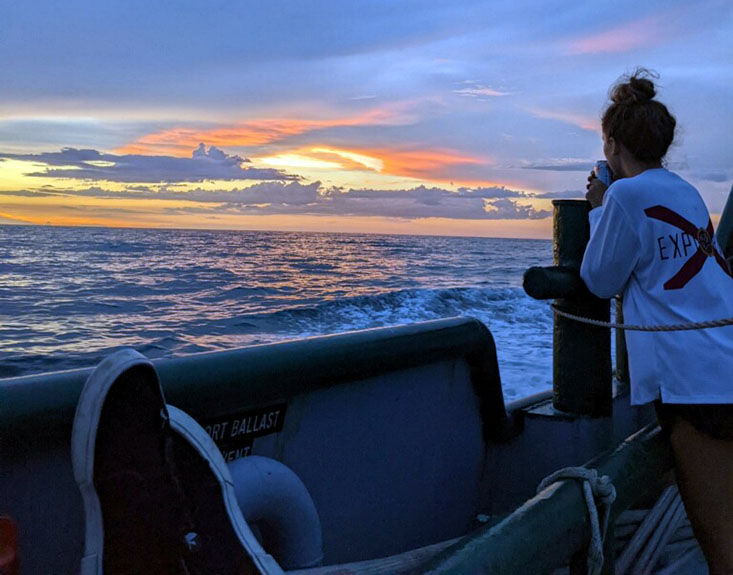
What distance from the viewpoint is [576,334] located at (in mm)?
2330

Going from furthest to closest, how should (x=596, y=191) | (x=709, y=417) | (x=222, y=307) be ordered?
(x=222, y=307)
(x=596, y=191)
(x=709, y=417)

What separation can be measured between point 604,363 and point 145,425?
5.88ft

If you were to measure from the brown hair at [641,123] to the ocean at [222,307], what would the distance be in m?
3.10

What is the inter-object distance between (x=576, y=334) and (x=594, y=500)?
40.3 inches

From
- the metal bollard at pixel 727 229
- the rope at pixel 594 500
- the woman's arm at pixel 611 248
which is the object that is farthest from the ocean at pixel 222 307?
the rope at pixel 594 500

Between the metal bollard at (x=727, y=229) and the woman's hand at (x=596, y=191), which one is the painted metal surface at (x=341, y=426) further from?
the metal bollard at (x=727, y=229)

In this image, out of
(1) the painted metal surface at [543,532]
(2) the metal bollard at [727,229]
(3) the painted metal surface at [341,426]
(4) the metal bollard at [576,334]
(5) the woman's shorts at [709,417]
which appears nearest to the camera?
(1) the painted metal surface at [543,532]

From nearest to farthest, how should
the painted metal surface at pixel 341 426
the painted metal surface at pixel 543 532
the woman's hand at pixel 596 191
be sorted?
the painted metal surface at pixel 543 532 → the painted metal surface at pixel 341 426 → the woman's hand at pixel 596 191

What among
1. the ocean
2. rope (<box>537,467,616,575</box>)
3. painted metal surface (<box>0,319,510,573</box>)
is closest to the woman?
rope (<box>537,467,616,575</box>)

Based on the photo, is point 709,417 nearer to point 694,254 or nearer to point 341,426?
point 694,254

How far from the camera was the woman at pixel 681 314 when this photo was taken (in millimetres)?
1612

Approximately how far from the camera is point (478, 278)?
21.7 meters

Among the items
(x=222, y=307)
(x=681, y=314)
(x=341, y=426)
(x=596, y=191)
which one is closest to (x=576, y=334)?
(x=596, y=191)

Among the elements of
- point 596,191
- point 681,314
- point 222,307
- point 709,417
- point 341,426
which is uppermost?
point 596,191
